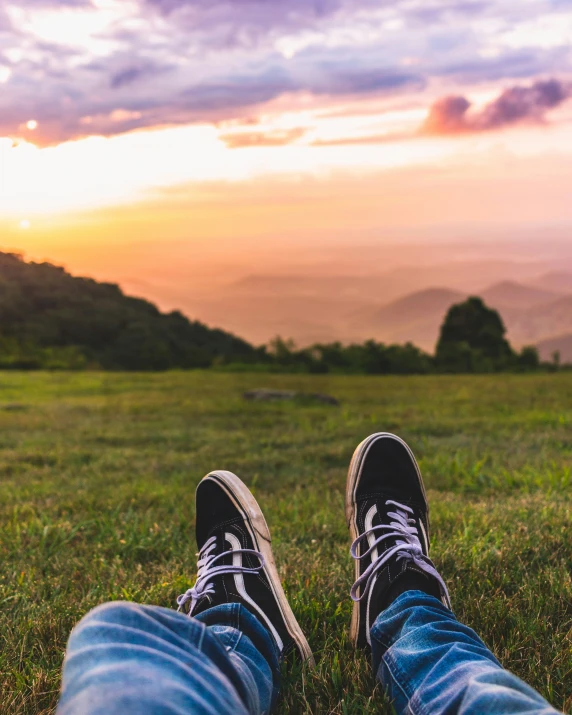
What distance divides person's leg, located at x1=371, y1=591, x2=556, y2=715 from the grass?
8cm

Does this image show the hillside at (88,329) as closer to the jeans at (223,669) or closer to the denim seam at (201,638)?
the jeans at (223,669)

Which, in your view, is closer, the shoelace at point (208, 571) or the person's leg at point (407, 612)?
the person's leg at point (407, 612)

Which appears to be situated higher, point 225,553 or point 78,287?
point 78,287

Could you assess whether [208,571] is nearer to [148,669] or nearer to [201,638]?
[201,638]

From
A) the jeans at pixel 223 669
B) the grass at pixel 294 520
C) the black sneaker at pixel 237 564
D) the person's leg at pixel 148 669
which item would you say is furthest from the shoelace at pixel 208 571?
the person's leg at pixel 148 669

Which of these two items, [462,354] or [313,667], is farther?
[462,354]

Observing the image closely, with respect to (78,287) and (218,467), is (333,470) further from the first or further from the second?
(78,287)

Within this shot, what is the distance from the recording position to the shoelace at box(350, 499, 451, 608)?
1828mm

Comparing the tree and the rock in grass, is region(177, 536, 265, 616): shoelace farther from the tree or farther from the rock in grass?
the tree

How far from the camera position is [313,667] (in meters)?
1.57

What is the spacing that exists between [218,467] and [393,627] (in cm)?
327

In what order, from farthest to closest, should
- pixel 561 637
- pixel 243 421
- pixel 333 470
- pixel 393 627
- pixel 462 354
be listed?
1. pixel 462 354
2. pixel 243 421
3. pixel 333 470
4. pixel 561 637
5. pixel 393 627

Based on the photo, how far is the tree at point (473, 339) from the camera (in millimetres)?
19906

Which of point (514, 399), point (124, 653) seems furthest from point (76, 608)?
point (514, 399)
